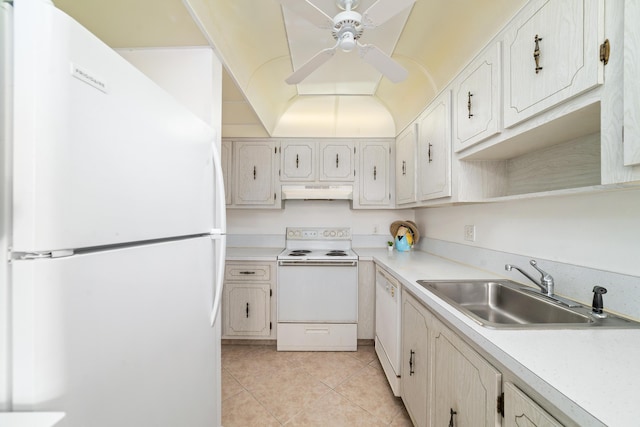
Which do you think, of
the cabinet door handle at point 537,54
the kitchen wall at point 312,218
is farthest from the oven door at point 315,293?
the cabinet door handle at point 537,54

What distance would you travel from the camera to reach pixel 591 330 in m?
0.89

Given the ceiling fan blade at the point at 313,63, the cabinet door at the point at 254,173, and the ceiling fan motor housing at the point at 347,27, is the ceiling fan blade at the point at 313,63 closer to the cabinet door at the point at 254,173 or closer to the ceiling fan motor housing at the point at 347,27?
the ceiling fan motor housing at the point at 347,27

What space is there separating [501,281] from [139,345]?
1.75 metres

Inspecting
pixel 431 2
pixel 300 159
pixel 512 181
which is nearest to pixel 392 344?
pixel 512 181

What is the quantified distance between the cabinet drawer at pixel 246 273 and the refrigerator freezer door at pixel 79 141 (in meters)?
1.87

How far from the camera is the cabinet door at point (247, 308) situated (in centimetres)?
261

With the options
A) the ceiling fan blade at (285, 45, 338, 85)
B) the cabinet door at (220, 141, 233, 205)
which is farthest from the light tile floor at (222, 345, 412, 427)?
the ceiling fan blade at (285, 45, 338, 85)

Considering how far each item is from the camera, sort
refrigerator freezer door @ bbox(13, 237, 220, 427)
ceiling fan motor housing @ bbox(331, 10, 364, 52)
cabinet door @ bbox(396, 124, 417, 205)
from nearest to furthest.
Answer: refrigerator freezer door @ bbox(13, 237, 220, 427), ceiling fan motor housing @ bbox(331, 10, 364, 52), cabinet door @ bbox(396, 124, 417, 205)

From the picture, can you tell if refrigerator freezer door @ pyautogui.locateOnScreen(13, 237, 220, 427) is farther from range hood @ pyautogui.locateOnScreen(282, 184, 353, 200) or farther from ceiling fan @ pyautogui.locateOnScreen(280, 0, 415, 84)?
range hood @ pyautogui.locateOnScreen(282, 184, 353, 200)

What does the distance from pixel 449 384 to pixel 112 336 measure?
124 cm

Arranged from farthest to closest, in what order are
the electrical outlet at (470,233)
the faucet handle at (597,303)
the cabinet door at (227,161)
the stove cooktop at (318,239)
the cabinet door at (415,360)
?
the stove cooktop at (318,239), the cabinet door at (227,161), the electrical outlet at (470,233), the cabinet door at (415,360), the faucet handle at (597,303)

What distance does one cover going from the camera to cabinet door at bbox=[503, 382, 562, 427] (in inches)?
25.7

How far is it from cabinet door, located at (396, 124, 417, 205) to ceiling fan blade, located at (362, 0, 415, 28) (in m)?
1.22

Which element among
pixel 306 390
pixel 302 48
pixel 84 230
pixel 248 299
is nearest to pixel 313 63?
Result: pixel 302 48
